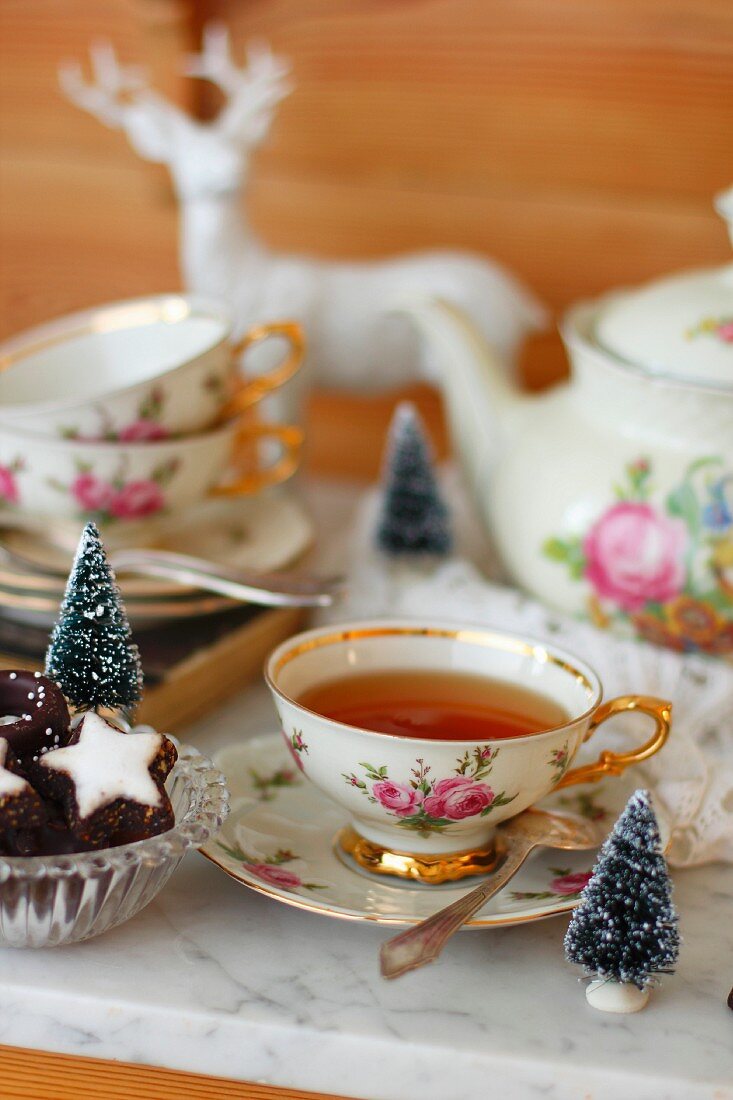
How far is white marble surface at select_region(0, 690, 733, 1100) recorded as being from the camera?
0.44 m

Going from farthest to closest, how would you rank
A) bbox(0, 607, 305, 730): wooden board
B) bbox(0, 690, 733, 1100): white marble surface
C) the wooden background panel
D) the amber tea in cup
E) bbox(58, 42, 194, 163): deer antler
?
the wooden background panel, bbox(58, 42, 194, 163): deer antler, bbox(0, 607, 305, 730): wooden board, the amber tea in cup, bbox(0, 690, 733, 1100): white marble surface

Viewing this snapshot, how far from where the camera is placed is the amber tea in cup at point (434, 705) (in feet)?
1.80

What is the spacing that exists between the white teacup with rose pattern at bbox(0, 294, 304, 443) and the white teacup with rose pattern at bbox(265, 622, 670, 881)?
0.22m

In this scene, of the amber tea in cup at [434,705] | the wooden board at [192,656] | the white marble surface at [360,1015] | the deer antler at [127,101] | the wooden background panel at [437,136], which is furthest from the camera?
the wooden background panel at [437,136]

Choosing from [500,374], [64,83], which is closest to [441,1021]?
[500,374]

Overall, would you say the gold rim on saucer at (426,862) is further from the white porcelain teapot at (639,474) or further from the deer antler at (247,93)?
the deer antler at (247,93)

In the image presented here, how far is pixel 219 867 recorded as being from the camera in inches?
20.9

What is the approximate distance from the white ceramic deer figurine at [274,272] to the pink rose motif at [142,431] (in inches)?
11.1

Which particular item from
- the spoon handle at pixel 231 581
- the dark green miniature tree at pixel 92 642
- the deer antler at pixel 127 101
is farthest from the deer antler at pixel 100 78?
the dark green miniature tree at pixel 92 642

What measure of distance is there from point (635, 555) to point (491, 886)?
0.89 ft

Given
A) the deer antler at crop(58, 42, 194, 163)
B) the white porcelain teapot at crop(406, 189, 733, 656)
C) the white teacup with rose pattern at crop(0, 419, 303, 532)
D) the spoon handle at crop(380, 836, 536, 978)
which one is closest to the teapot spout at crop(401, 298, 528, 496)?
the white porcelain teapot at crop(406, 189, 733, 656)

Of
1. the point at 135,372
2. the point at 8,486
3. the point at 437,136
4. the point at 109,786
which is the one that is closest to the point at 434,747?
the point at 109,786

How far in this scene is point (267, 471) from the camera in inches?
34.0

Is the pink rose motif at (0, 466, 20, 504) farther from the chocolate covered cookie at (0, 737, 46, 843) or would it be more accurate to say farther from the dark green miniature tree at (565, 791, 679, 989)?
the dark green miniature tree at (565, 791, 679, 989)
